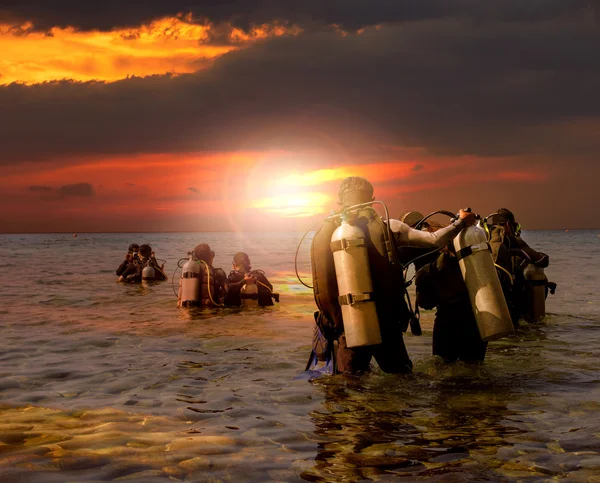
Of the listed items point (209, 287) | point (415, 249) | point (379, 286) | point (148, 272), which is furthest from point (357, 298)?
point (148, 272)

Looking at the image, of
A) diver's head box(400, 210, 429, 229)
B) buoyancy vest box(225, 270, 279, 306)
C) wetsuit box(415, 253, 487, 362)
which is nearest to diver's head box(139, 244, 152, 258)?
buoyancy vest box(225, 270, 279, 306)

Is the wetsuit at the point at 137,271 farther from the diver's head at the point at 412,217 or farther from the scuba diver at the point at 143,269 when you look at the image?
the diver's head at the point at 412,217

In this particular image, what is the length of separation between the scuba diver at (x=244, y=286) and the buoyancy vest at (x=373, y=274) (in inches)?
339

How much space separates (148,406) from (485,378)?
399cm

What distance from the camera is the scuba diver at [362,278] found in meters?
6.35

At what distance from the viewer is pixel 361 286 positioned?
20.8ft

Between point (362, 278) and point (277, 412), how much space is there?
164 cm

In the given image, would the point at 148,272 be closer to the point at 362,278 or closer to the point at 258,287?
the point at 258,287

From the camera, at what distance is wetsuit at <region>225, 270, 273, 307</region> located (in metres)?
15.2

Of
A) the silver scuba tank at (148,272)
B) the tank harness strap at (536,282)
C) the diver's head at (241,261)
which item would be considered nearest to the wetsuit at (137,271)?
the silver scuba tank at (148,272)

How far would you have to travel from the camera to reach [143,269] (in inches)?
893

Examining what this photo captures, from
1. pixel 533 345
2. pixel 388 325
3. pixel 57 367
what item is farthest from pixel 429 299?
pixel 57 367

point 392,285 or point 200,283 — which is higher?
point 392,285

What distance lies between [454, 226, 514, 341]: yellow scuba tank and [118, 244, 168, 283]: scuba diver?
1729 cm
